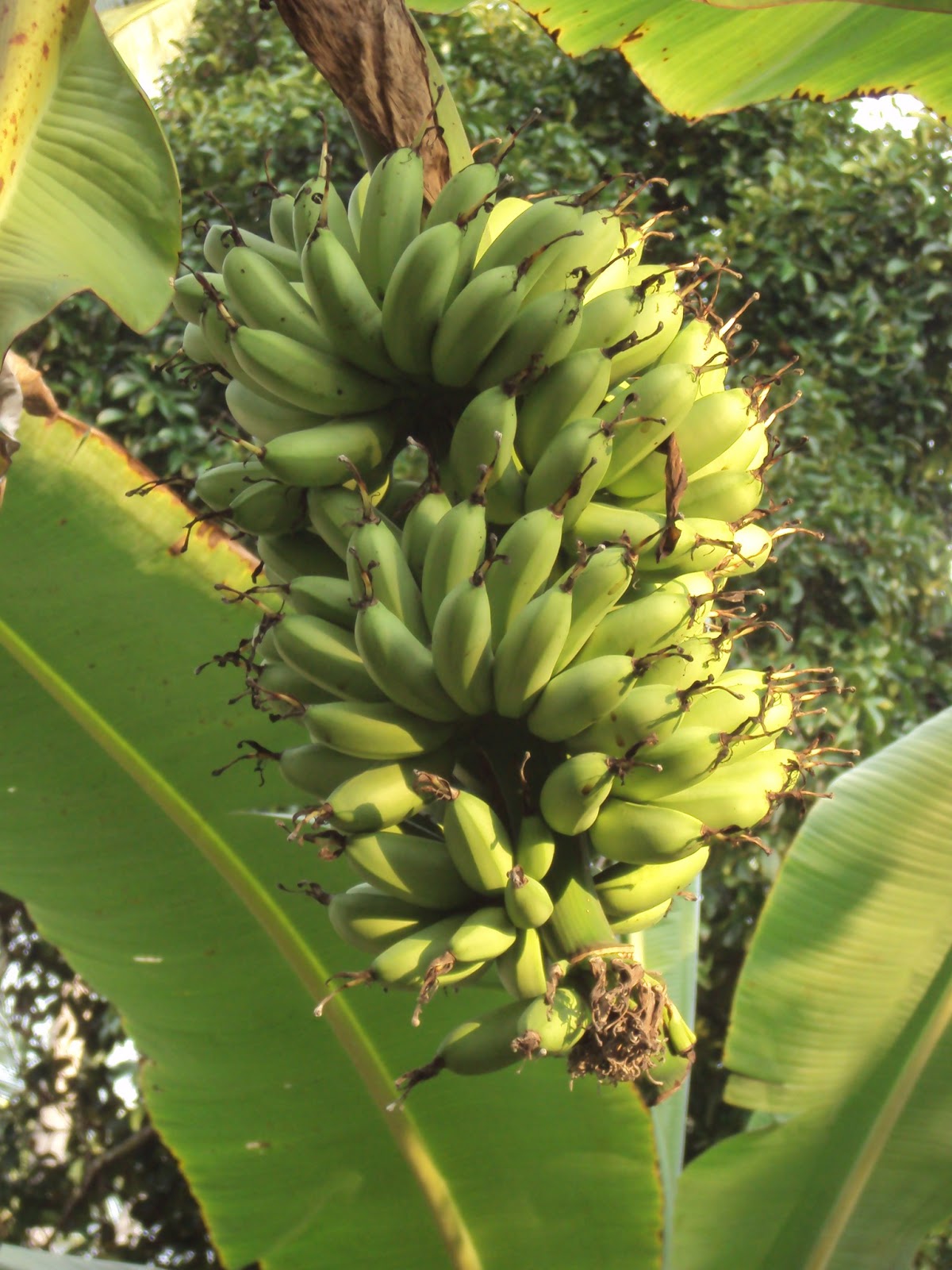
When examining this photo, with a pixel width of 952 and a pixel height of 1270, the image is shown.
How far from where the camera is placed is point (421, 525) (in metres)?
0.98

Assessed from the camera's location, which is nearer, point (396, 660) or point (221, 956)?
point (396, 660)

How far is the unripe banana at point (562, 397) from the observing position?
97cm

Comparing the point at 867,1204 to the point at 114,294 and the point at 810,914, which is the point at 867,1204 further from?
the point at 114,294

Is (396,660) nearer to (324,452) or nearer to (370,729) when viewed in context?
(370,729)

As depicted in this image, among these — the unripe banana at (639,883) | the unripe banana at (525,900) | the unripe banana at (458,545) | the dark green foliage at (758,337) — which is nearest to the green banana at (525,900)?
the unripe banana at (525,900)

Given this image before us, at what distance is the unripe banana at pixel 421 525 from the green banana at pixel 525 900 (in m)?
0.28

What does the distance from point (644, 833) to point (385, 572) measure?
0.96 ft

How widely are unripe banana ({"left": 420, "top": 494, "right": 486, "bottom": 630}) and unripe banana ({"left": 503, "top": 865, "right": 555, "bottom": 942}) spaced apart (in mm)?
223

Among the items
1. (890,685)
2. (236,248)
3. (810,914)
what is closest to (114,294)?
(236,248)

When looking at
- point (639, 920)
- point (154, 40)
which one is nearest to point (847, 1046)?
point (639, 920)

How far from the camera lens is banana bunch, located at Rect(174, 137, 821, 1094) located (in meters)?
0.88

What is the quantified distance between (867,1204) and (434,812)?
121 centimetres

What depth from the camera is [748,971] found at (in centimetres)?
173

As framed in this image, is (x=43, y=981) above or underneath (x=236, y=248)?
underneath
